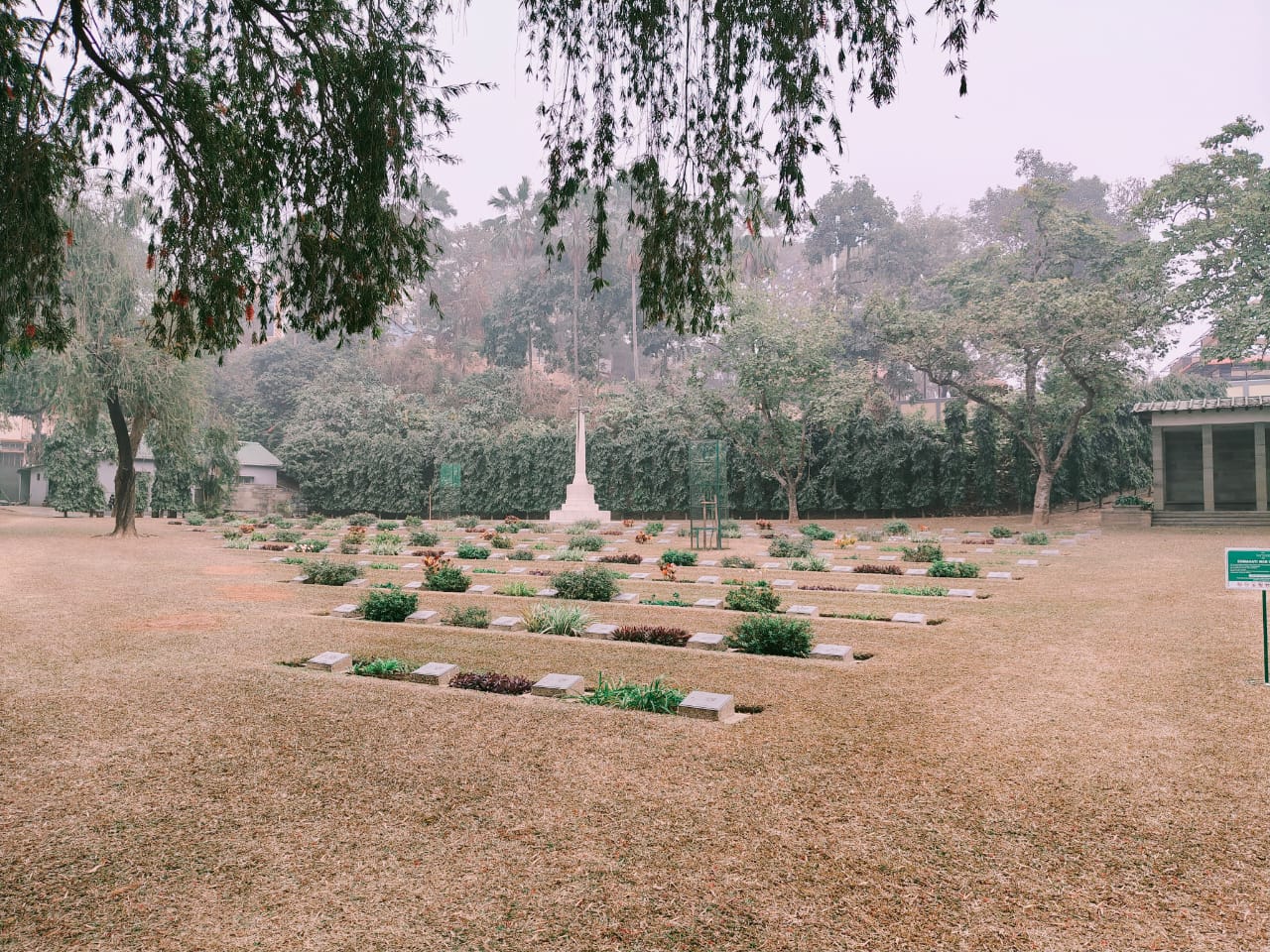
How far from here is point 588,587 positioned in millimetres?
10484

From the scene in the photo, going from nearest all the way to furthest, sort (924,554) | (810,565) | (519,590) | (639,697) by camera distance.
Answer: (639,697)
(519,590)
(810,565)
(924,554)

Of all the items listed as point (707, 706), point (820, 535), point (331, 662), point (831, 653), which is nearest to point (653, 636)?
point (831, 653)

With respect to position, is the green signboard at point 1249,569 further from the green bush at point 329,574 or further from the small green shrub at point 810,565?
the green bush at point 329,574

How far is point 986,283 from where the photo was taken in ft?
80.8

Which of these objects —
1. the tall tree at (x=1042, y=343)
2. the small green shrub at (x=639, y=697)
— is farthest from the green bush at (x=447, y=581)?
the tall tree at (x=1042, y=343)

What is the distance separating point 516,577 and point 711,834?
991cm

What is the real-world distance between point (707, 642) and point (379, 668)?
2820mm

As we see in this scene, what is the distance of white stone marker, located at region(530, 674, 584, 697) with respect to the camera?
5.57 metres

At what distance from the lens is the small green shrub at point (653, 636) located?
7.45 metres

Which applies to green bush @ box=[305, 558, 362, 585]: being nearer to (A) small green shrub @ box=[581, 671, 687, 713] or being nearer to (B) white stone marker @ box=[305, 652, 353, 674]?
(B) white stone marker @ box=[305, 652, 353, 674]

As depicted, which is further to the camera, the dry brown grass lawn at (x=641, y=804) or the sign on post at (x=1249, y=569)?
the sign on post at (x=1249, y=569)

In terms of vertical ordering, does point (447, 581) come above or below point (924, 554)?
below

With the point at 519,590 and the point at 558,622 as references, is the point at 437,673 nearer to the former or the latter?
the point at 558,622

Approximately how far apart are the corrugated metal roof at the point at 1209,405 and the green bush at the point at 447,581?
19175mm
